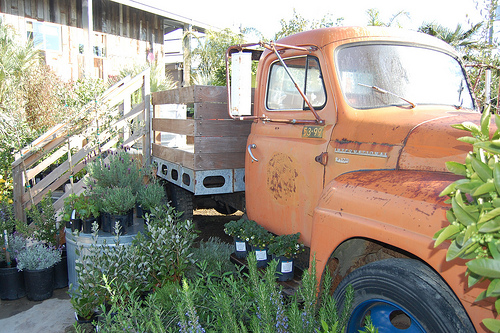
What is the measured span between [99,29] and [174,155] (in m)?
10.4

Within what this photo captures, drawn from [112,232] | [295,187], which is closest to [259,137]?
[295,187]

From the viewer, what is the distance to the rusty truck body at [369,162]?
1908 mm

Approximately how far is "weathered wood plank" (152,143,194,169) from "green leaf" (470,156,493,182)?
327cm

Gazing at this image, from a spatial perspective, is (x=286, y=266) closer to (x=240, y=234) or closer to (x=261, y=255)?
(x=261, y=255)

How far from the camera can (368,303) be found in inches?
84.4

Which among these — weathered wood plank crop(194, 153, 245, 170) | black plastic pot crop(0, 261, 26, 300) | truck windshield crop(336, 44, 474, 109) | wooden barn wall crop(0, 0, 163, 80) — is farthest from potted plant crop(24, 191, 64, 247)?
wooden barn wall crop(0, 0, 163, 80)

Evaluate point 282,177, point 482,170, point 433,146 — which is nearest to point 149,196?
point 282,177

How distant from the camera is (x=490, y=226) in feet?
3.73

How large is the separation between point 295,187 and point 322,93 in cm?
73

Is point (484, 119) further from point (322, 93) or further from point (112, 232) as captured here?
point (112, 232)

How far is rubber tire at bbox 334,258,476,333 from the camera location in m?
1.78

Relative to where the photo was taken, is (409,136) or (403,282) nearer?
(403,282)

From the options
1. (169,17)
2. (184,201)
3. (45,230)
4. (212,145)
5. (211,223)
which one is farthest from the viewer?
(169,17)

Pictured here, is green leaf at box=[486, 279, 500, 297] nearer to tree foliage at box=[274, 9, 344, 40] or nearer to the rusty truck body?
the rusty truck body
